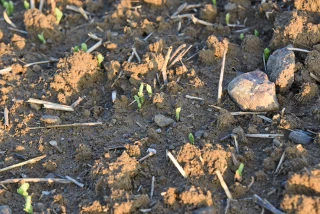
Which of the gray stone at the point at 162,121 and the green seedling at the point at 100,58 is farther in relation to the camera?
the green seedling at the point at 100,58

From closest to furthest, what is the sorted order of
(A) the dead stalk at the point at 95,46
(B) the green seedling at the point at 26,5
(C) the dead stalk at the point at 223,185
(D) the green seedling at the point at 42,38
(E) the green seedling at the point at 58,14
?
(C) the dead stalk at the point at 223,185, (A) the dead stalk at the point at 95,46, (D) the green seedling at the point at 42,38, (E) the green seedling at the point at 58,14, (B) the green seedling at the point at 26,5

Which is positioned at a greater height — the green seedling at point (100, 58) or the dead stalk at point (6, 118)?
the green seedling at point (100, 58)

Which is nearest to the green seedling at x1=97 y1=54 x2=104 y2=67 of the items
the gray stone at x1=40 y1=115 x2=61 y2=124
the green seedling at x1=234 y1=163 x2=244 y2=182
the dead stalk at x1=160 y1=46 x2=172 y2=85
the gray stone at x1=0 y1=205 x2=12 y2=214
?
the dead stalk at x1=160 y1=46 x2=172 y2=85

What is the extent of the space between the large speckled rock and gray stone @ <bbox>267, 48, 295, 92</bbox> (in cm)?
8

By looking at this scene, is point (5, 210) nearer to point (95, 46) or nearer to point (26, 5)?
point (95, 46)

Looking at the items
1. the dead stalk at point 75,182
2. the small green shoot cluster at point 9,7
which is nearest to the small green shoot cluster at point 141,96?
the dead stalk at point 75,182

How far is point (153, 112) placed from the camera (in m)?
3.53

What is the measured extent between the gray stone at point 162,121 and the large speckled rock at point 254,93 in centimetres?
46

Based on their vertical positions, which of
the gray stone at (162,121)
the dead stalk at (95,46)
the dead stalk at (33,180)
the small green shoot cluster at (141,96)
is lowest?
the dead stalk at (33,180)

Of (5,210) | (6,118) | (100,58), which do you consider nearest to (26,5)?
(100,58)

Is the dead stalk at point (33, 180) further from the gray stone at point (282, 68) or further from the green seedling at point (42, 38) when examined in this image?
the gray stone at point (282, 68)

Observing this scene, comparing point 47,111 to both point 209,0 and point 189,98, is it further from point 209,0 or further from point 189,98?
point 209,0

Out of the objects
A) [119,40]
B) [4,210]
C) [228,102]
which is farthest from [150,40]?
[4,210]

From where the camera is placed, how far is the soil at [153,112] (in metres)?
2.96
